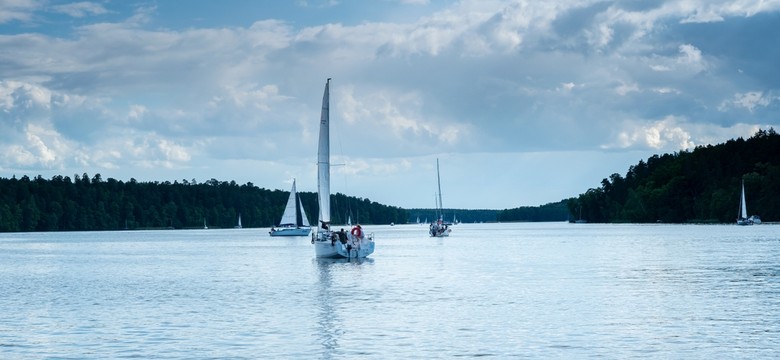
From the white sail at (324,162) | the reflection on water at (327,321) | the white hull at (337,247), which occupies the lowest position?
the reflection on water at (327,321)

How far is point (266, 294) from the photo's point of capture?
186 feet

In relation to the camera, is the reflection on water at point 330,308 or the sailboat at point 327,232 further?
the sailboat at point 327,232

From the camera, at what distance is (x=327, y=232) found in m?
91.4

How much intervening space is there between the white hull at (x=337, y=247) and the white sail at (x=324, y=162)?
149 cm

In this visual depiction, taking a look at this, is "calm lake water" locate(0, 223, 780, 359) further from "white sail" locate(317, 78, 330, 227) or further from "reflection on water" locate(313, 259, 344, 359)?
"white sail" locate(317, 78, 330, 227)

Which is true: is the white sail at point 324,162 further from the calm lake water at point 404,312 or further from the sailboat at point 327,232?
the calm lake water at point 404,312

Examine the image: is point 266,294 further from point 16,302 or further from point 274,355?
point 274,355

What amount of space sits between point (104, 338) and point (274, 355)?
7912 millimetres

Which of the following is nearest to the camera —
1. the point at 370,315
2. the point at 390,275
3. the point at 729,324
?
the point at 729,324

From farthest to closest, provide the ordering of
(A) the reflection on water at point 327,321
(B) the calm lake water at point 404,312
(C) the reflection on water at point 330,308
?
1. (C) the reflection on water at point 330,308
2. (A) the reflection on water at point 327,321
3. (B) the calm lake water at point 404,312

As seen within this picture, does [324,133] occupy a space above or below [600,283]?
above

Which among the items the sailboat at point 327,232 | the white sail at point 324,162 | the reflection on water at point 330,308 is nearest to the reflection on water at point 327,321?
the reflection on water at point 330,308

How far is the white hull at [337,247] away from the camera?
89.9 m

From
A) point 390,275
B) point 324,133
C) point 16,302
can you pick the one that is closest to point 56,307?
point 16,302
